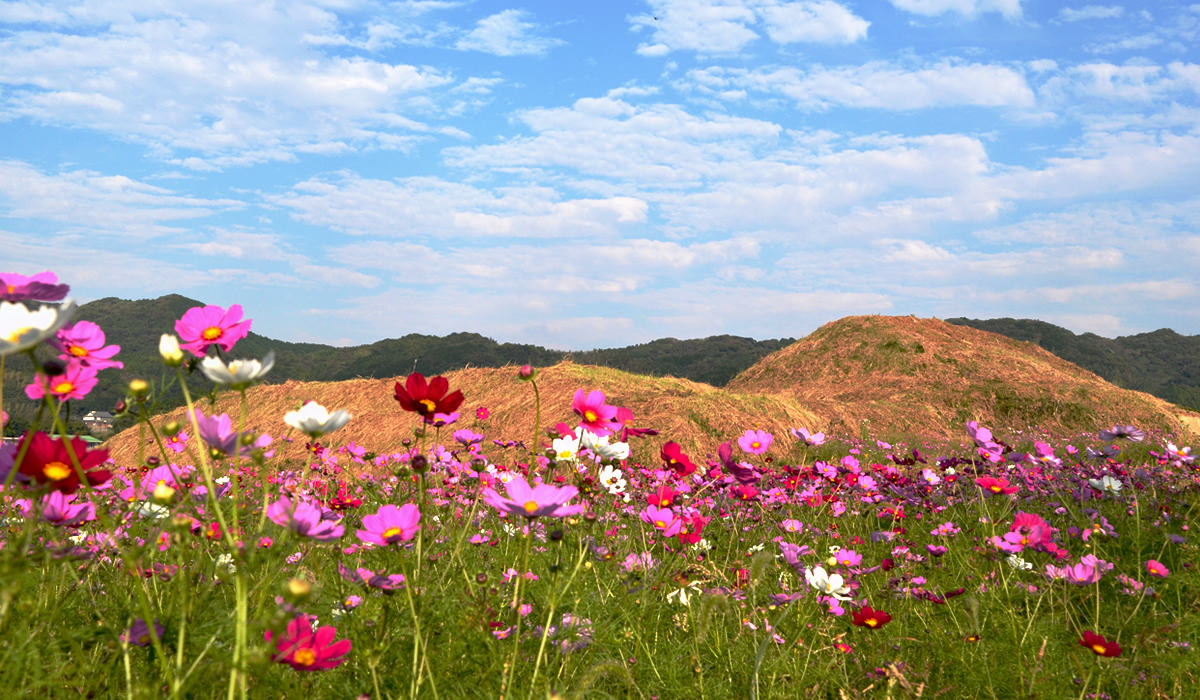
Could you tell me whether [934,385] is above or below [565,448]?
below

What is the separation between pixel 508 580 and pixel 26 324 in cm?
184

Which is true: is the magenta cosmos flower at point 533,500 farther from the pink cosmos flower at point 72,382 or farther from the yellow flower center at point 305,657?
the pink cosmos flower at point 72,382

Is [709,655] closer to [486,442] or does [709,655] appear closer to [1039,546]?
[1039,546]

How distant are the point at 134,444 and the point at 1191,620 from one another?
14.3 meters

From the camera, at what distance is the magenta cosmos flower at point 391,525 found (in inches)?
56.6

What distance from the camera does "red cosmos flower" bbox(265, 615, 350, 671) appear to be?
1.27 metres

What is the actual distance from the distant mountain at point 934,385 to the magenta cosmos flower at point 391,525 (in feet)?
37.0

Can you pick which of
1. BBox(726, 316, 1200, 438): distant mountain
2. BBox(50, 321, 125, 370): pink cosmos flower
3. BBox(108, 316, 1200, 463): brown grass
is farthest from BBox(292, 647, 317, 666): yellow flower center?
BBox(726, 316, 1200, 438): distant mountain

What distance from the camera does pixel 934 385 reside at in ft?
58.0

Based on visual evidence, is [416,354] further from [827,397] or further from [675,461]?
[675,461]

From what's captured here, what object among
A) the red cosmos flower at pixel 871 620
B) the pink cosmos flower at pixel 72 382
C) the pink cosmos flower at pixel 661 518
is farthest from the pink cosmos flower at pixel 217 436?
the red cosmos flower at pixel 871 620

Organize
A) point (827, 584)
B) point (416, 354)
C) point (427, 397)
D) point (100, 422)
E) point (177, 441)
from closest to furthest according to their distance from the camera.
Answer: point (427, 397) → point (827, 584) → point (177, 441) → point (100, 422) → point (416, 354)

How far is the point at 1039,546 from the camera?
8.23ft

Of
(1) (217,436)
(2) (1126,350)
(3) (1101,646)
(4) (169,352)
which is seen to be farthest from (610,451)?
(2) (1126,350)
